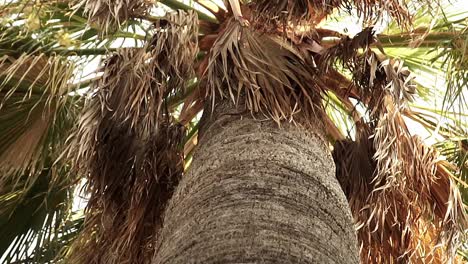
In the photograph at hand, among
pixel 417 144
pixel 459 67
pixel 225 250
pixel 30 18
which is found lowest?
pixel 225 250

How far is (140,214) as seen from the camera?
4.36 metres

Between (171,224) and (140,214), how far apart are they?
111 centimetres

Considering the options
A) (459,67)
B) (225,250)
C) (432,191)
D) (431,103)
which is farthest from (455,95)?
(225,250)

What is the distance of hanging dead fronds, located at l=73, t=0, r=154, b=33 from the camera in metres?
4.00

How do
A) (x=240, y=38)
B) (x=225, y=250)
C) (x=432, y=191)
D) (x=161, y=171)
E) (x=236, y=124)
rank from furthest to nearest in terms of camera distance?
(x=432, y=191) → (x=161, y=171) → (x=240, y=38) → (x=236, y=124) → (x=225, y=250)

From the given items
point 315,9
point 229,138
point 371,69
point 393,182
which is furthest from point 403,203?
point 229,138

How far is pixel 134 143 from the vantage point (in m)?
4.17

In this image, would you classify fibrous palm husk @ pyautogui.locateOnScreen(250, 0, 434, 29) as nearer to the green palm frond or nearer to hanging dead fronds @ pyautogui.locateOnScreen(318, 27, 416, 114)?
hanging dead fronds @ pyautogui.locateOnScreen(318, 27, 416, 114)

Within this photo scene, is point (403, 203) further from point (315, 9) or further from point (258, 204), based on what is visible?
point (258, 204)

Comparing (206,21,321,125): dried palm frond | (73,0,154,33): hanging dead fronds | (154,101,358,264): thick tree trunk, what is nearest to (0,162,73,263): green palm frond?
(73,0,154,33): hanging dead fronds

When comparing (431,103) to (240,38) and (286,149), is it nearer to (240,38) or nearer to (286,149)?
(240,38)

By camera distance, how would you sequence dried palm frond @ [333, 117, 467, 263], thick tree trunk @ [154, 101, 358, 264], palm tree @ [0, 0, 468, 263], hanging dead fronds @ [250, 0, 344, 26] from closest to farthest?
1. thick tree trunk @ [154, 101, 358, 264]
2. palm tree @ [0, 0, 468, 263]
3. hanging dead fronds @ [250, 0, 344, 26]
4. dried palm frond @ [333, 117, 467, 263]

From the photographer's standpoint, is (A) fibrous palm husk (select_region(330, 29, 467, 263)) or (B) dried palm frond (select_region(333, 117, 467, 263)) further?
(B) dried palm frond (select_region(333, 117, 467, 263))

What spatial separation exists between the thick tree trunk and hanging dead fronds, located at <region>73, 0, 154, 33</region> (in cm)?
77
